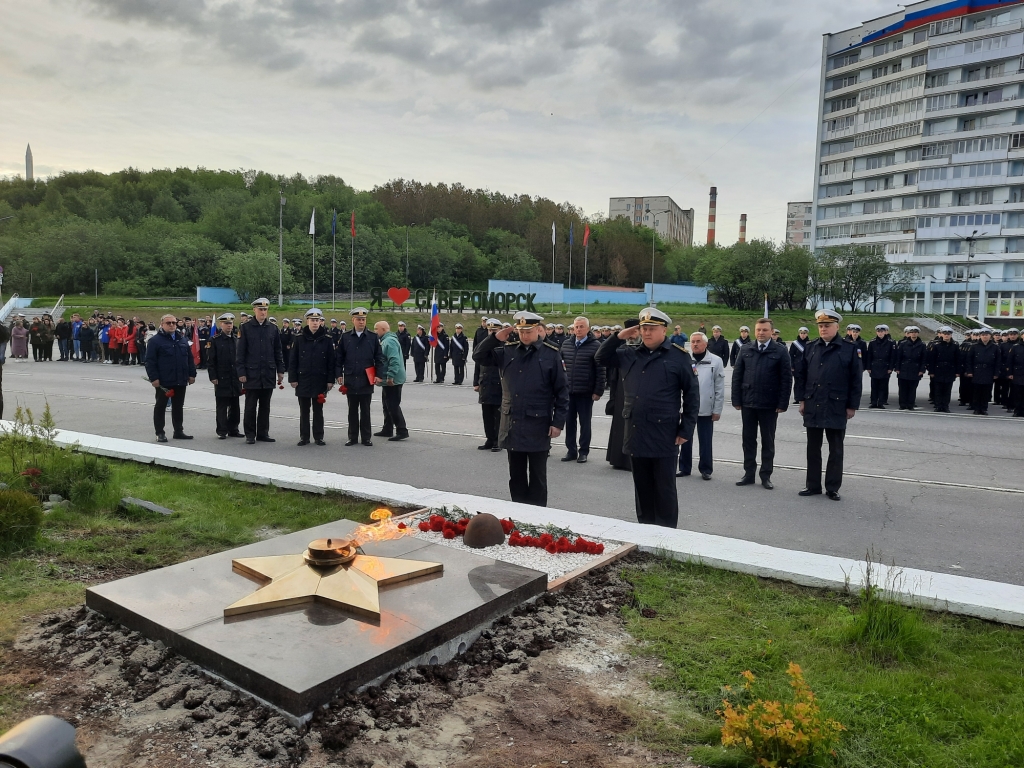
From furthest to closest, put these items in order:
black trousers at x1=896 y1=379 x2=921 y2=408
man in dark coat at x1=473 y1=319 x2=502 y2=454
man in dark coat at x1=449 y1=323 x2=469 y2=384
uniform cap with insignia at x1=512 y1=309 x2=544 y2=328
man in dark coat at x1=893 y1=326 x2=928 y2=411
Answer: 1. man in dark coat at x1=449 y1=323 x2=469 y2=384
2. black trousers at x1=896 y1=379 x2=921 y2=408
3. man in dark coat at x1=893 y1=326 x2=928 y2=411
4. man in dark coat at x1=473 y1=319 x2=502 y2=454
5. uniform cap with insignia at x1=512 y1=309 x2=544 y2=328

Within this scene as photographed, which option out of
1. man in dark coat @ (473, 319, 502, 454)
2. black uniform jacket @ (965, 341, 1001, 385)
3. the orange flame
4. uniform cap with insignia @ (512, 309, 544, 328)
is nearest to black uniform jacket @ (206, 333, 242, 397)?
man in dark coat @ (473, 319, 502, 454)

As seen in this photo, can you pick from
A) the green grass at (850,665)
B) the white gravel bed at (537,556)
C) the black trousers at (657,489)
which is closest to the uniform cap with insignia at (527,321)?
the black trousers at (657,489)

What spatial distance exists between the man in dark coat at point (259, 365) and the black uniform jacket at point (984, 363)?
16.3m

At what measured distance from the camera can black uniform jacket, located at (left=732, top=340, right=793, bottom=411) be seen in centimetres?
914

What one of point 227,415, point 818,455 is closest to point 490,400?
point 227,415

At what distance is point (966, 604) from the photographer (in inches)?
175

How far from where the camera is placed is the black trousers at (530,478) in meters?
7.12

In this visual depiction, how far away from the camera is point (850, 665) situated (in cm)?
383

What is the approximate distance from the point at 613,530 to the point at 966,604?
2.47 m

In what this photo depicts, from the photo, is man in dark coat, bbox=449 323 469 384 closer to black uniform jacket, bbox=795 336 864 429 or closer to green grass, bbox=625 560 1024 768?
black uniform jacket, bbox=795 336 864 429

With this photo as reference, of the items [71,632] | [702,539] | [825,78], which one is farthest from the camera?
[825,78]

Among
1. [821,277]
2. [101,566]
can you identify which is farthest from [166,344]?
[821,277]

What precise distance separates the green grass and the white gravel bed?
503mm

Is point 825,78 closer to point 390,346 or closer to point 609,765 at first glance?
point 390,346
